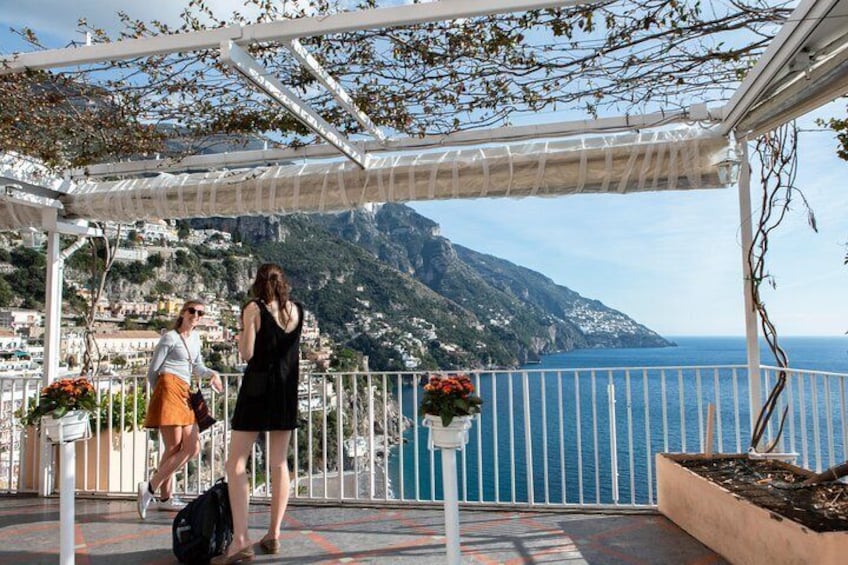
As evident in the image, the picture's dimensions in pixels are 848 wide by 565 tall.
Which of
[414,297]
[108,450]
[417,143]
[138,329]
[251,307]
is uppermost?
[414,297]

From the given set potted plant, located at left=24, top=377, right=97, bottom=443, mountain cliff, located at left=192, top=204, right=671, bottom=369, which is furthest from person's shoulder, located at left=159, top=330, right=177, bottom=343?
mountain cliff, located at left=192, top=204, right=671, bottom=369

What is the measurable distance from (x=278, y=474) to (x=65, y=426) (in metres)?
0.99

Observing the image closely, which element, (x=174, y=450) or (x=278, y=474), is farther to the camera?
(x=174, y=450)

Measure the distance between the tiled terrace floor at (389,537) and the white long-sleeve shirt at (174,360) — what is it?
0.88m

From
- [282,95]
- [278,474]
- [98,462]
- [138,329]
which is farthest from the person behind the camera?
[138,329]

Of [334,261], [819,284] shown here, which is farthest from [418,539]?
[819,284]

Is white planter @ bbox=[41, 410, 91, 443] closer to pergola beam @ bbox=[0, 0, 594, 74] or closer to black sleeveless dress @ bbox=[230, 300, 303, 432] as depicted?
black sleeveless dress @ bbox=[230, 300, 303, 432]

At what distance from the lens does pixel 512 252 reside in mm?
63375

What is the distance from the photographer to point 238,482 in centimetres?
281

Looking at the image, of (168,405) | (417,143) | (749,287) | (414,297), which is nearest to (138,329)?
(414,297)

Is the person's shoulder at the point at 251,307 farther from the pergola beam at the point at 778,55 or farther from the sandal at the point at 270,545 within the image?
the pergola beam at the point at 778,55

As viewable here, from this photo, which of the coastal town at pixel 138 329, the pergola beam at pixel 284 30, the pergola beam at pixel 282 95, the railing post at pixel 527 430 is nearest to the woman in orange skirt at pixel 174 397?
the pergola beam at pixel 282 95

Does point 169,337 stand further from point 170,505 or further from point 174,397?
point 170,505

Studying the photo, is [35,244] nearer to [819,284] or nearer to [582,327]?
[819,284]
